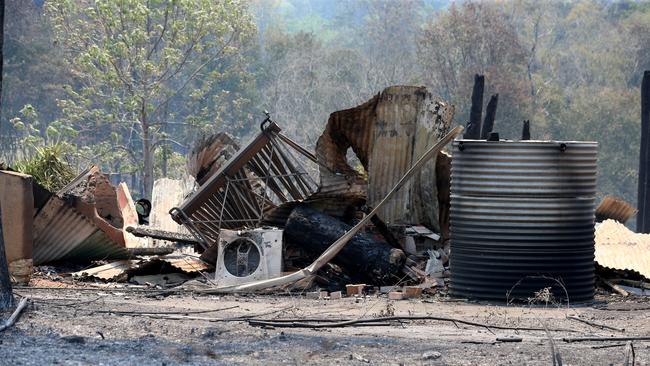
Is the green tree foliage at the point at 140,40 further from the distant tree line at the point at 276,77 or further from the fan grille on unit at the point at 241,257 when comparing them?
the fan grille on unit at the point at 241,257

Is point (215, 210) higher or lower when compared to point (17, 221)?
higher

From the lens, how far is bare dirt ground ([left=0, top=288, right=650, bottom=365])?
21.5 feet

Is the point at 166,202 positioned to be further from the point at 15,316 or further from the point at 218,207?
the point at 15,316

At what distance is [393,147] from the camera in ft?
42.7

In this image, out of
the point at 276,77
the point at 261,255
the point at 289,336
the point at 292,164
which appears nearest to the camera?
the point at 289,336

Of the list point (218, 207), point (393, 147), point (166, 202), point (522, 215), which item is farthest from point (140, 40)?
point (522, 215)

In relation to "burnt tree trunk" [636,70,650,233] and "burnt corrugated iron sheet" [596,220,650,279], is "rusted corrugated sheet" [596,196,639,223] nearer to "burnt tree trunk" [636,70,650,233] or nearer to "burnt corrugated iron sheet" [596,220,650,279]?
"burnt tree trunk" [636,70,650,233]

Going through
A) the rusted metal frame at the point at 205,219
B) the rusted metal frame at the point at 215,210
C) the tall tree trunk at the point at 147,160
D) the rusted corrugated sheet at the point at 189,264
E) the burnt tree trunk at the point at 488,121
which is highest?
the tall tree trunk at the point at 147,160

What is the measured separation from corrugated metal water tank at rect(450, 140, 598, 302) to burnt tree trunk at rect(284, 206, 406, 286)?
150 centimetres

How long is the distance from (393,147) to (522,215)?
3.35m

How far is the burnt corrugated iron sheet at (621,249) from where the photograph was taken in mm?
11766

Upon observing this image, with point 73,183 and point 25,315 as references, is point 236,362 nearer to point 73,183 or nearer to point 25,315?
point 25,315

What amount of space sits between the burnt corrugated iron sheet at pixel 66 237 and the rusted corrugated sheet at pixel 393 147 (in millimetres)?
2739

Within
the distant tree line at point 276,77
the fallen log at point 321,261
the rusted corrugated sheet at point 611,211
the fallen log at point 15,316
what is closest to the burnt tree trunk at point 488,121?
the rusted corrugated sheet at point 611,211
